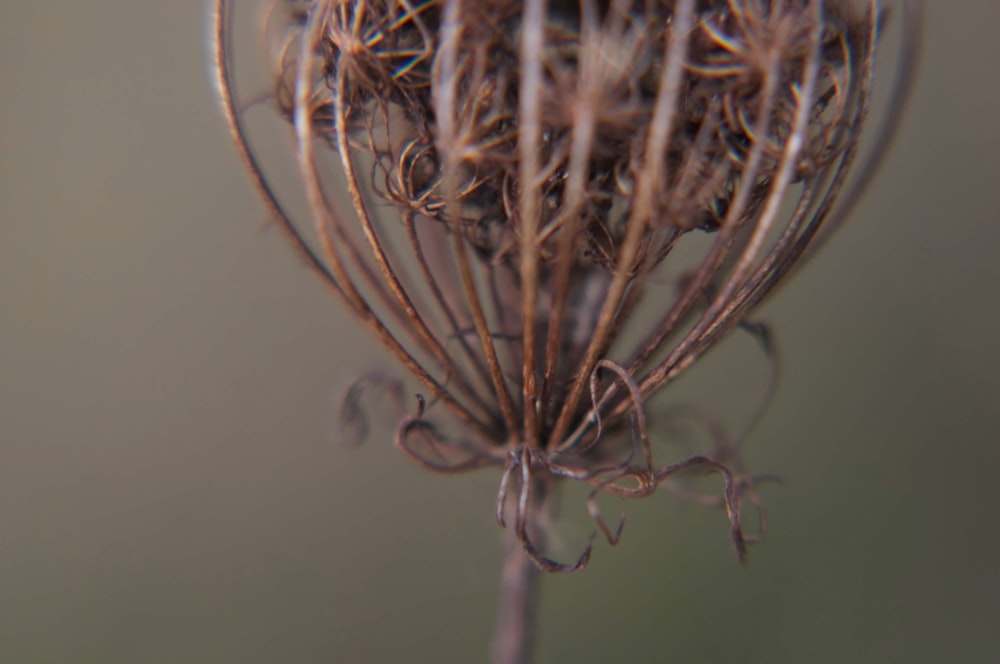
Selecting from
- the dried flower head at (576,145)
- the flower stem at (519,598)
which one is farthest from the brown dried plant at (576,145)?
the flower stem at (519,598)

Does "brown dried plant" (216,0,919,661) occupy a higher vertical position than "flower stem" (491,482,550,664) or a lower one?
higher

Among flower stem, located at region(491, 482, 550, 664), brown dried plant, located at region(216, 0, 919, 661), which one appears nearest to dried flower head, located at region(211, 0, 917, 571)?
brown dried plant, located at region(216, 0, 919, 661)

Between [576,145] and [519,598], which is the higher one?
[576,145]

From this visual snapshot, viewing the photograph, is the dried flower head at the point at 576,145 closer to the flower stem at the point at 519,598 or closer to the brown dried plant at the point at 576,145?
the brown dried plant at the point at 576,145

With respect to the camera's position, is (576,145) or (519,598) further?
(519,598)

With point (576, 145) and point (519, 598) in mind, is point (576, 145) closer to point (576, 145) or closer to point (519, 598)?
point (576, 145)

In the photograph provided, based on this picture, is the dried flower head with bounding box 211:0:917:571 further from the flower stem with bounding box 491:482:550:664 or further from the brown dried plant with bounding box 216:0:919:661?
the flower stem with bounding box 491:482:550:664

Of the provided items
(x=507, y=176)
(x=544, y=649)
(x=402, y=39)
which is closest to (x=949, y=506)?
(x=544, y=649)

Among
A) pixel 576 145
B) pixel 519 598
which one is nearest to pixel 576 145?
pixel 576 145
